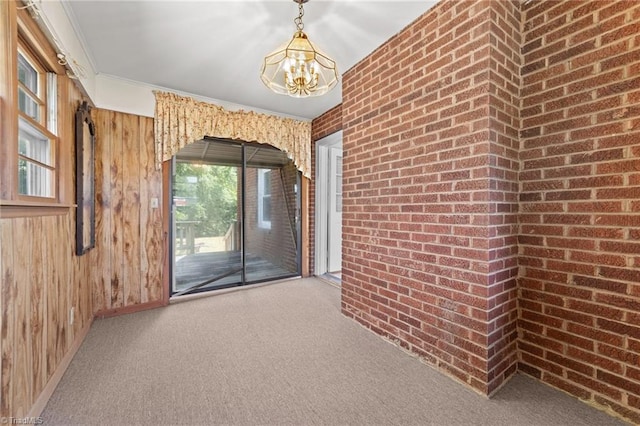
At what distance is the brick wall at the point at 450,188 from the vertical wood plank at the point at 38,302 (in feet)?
7.35

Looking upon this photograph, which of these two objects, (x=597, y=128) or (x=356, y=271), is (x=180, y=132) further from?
(x=597, y=128)

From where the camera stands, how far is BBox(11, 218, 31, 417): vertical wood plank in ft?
4.08

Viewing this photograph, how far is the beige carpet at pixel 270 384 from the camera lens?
1400 millimetres

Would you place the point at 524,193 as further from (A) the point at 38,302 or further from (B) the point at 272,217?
(B) the point at 272,217

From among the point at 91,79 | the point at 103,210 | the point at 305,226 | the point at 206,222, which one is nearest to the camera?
the point at 91,79

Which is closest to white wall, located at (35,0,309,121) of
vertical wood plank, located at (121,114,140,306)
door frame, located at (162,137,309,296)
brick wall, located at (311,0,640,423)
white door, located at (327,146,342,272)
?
vertical wood plank, located at (121,114,140,306)

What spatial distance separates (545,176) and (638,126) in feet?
1.39

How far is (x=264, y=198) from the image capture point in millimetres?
4238

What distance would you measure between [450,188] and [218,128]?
2.83 metres

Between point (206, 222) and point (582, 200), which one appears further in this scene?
point (206, 222)

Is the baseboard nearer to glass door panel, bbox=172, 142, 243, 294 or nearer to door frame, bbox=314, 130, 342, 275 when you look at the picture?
glass door panel, bbox=172, 142, 243, 294

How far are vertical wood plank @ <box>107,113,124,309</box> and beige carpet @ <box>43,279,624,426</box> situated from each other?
37 centimetres

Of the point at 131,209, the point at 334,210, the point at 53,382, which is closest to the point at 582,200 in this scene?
the point at 334,210

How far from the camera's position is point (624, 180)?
134 cm
